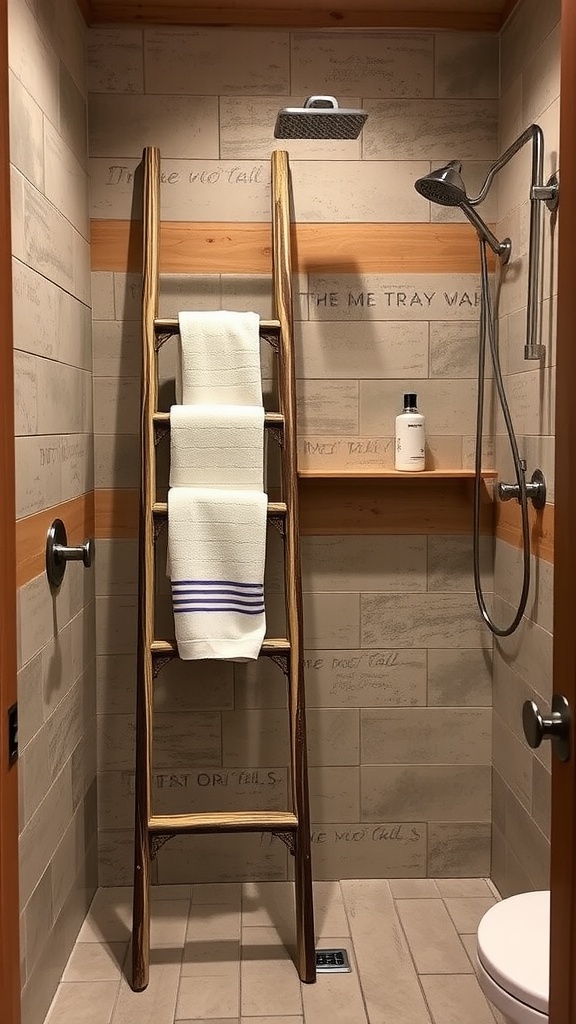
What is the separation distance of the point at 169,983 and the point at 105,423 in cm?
139

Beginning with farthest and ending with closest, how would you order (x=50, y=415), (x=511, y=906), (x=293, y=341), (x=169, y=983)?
(x=293, y=341) < (x=169, y=983) < (x=50, y=415) < (x=511, y=906)

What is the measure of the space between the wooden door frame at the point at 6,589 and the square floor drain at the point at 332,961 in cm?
137

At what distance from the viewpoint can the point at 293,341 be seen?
256 cm

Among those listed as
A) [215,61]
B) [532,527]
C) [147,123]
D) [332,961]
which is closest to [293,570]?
[532,527]

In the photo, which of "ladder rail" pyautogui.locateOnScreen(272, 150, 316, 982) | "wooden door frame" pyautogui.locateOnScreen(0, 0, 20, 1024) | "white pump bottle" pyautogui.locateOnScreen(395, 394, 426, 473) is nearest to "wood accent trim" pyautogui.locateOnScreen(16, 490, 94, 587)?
"ladder rail" pyautogui.locateOnScreen(272, 150, 316, 982)

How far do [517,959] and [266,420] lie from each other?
1.33 meters

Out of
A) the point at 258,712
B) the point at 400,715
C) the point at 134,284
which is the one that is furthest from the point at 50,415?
the point at 400,715

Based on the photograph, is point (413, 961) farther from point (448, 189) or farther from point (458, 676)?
point (448, 189)

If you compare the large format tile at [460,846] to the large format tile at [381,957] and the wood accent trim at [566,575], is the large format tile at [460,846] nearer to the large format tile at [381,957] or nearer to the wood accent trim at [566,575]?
the large format tile at [381,957]

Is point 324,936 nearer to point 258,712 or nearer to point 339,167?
point 258,712

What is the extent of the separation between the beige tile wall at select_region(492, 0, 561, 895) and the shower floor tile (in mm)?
275

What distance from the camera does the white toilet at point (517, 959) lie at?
1509mm

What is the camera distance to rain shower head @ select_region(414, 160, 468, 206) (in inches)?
87.2

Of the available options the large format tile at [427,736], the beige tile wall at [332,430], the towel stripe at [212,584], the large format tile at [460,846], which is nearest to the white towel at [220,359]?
the beige tile wall at [332,430]
